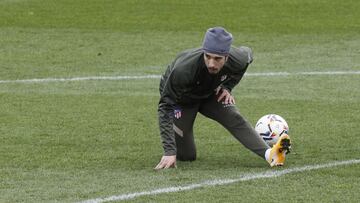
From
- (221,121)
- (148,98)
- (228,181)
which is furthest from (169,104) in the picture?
(148,98)

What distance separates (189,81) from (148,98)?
4.59m

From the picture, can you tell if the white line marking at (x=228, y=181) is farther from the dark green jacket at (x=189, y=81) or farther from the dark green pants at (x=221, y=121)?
the dark green jacket at (x=189, y=81)

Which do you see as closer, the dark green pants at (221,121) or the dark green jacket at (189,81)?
the dark green jacket at (189,81)

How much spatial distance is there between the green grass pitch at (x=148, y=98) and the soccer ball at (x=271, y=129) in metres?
0.27

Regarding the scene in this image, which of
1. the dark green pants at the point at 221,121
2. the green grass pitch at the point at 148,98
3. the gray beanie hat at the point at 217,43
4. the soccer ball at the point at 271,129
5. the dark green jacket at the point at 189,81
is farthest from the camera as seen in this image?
the soccer ball at the point at 271,129

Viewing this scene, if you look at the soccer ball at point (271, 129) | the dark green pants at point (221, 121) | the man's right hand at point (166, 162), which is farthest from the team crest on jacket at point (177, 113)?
the soccer ball at point (271, 129)

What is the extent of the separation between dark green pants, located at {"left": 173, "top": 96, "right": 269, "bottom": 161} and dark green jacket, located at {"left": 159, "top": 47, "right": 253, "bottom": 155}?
19cm

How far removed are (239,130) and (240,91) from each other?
457cm

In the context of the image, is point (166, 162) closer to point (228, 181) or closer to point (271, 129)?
point (228, 181)

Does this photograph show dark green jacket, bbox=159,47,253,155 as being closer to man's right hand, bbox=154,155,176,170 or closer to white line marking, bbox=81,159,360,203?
man's right hand, bbox=154,155,176,170

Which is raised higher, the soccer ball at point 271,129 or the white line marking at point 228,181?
the white line marking at point 228,181

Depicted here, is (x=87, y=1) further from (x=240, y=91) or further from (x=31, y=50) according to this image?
(x=240, y=91)

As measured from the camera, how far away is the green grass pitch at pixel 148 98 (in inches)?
353

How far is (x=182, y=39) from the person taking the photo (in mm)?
20188
